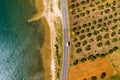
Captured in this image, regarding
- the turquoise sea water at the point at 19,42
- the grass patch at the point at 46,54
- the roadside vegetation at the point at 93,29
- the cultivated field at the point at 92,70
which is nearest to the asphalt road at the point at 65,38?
the roadside vegetation at the point at 93,29

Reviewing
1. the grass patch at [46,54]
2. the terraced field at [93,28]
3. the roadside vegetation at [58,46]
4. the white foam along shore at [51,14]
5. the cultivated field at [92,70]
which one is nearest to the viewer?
the cultivated field at [92,70]

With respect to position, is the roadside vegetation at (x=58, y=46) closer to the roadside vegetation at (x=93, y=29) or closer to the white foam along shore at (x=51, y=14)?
the white foam along shore at (x=51, y=14)

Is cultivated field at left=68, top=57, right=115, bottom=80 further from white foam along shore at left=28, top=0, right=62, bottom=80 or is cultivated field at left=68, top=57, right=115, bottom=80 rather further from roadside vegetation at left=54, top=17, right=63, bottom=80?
white foam along shore at left=28, top=0, right=62, bottom=80

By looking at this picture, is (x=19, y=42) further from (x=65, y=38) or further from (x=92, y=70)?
(x=92, y=70)

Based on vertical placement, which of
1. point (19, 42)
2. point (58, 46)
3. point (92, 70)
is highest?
point (19, 42)

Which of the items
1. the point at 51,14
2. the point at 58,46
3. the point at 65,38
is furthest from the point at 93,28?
the point at 51,14

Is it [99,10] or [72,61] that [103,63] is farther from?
[99,10]
